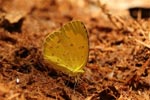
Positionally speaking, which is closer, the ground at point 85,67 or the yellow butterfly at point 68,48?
the yellow butterfly at point 68,48

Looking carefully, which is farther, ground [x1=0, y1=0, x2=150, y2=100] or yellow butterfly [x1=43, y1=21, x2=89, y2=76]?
ground [x1=0, y1=0, x2=150, y2=100]

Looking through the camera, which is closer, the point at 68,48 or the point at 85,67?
the point at 68,48

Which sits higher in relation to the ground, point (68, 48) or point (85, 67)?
point (68, 48)

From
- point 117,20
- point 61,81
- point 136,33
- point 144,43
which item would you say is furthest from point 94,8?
point 61,81
